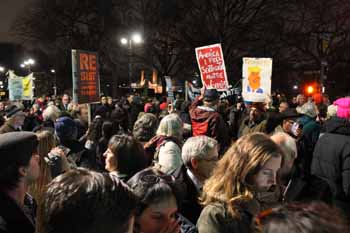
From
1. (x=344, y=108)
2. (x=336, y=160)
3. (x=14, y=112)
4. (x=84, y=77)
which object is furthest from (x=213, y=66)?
(x=336, y=160)

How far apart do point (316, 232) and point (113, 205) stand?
2.71 feet

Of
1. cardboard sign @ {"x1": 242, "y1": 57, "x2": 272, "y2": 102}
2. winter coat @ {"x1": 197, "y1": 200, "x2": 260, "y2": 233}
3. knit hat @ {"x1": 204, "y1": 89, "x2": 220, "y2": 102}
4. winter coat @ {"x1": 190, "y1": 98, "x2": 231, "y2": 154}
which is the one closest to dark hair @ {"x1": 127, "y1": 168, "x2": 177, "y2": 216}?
winter coat @ {"x1": 197, "y1": 200, "x2": 260, "y2": 233}

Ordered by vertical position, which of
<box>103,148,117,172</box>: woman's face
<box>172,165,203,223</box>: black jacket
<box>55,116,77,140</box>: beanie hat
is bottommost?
<box>172,165,203,223</box>: black jacket

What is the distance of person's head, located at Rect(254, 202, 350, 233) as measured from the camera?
1529mm

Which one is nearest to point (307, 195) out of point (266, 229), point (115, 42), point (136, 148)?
point (136, 148)

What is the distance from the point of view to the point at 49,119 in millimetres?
8609

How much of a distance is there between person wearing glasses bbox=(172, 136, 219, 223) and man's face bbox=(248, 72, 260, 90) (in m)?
6.83

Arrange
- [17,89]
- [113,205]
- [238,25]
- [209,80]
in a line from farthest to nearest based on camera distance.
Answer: [238,25], [17,89], [209,80], [113,205]

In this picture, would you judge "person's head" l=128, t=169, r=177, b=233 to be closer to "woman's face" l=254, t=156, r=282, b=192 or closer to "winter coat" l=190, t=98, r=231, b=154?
"woman's face" l=254, t=156, r=282, b=192

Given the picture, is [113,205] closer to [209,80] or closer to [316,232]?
[316,232]

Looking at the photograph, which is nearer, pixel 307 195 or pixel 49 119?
pixel 307 195

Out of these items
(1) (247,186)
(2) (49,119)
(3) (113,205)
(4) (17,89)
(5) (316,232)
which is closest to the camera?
(5) (316,232)

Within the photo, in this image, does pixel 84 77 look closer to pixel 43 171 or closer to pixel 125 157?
pixel 43 171

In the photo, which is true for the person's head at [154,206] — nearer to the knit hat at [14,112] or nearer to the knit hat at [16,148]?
the knit hat at [16,148]
